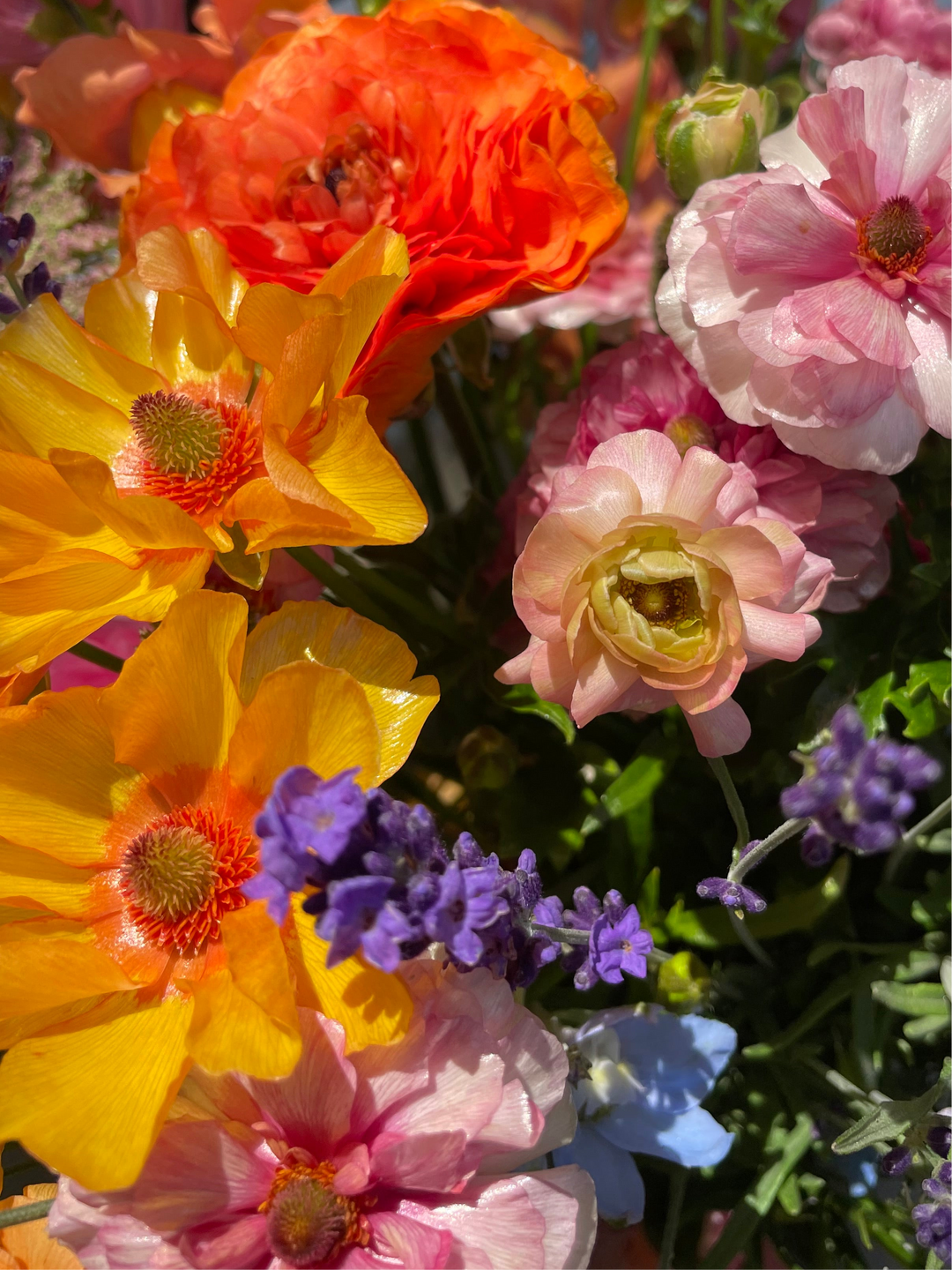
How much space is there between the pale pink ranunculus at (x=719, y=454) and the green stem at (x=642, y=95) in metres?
0.23

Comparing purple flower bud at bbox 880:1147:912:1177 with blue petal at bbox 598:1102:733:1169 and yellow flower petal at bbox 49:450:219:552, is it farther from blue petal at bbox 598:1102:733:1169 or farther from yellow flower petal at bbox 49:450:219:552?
yellow flower petal at bbox 49:450:219:552

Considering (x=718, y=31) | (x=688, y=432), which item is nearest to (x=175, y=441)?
(x=688, y=432)

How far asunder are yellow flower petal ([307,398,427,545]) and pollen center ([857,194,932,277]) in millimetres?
223

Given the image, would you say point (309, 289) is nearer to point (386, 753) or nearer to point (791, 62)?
point (386, 753)

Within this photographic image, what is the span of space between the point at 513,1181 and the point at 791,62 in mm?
749

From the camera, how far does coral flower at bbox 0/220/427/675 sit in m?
0.39

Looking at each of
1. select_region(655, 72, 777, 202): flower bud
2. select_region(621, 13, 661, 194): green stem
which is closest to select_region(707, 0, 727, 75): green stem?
select_region(621, 13, 661, 194): green stem

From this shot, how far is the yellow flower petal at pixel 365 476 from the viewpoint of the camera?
0.39m

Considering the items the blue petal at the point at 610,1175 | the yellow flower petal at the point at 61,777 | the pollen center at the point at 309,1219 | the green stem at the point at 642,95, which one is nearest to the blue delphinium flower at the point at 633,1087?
the blue petal at the point at 610,1175

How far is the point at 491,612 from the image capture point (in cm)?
57

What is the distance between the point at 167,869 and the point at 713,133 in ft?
→ 1.28

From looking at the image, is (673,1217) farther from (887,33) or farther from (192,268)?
(887,33)

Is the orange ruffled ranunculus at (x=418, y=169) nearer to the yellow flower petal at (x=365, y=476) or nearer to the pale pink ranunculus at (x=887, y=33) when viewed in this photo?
the yellow flower petal at (x=365, y=476)

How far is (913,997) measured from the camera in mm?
466
